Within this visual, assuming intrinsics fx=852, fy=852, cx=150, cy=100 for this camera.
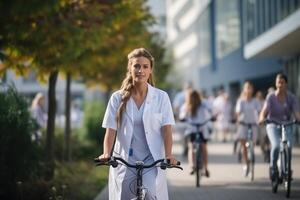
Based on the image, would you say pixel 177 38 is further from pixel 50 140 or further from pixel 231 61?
pixel 50 140

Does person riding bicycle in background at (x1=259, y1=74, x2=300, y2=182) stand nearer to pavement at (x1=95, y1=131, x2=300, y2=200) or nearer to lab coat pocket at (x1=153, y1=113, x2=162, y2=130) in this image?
pavement at (x1=95, y1=131, x2=300, y2=200)

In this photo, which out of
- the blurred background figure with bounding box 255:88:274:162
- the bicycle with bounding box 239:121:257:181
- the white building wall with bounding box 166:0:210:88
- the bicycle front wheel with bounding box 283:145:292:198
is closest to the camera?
the bicycle front wheel with bounding box 283:145:292:198

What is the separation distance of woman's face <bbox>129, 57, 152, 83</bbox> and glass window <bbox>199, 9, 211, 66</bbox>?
52949mm

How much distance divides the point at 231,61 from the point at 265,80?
5.92 meters

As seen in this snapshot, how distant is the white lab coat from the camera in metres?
7.12

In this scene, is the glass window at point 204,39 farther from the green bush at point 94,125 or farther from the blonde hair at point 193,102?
the blonde hair at point 193,102

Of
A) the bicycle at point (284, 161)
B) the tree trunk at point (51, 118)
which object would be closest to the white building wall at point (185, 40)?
the tree trunk at point (51, 118)

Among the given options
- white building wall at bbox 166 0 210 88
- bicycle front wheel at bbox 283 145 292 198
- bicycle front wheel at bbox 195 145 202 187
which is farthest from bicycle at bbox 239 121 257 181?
white building wall at bbox 166 0 210 88

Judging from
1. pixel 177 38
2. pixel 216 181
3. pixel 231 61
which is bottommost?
pixel 216 181

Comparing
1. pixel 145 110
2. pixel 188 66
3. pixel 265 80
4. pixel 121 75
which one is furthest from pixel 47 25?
pixel 188 66

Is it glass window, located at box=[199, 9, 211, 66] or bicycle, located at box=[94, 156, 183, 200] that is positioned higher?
glass window, located at box=[199, 9, 211, 66]

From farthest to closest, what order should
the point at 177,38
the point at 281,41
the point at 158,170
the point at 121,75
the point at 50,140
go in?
the point at 177,38, the point at 121,75, the point at 281,41, the point at 50,140, the point at 158,170

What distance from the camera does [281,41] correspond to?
2572cm

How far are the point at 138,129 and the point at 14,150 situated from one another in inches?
219
